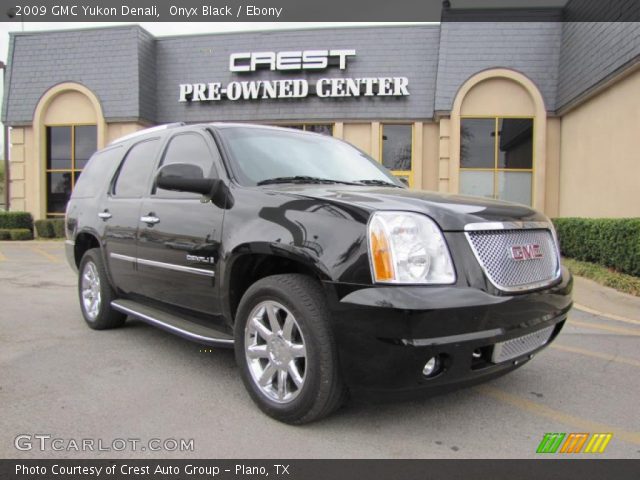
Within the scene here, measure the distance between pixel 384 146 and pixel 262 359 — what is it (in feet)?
46.0

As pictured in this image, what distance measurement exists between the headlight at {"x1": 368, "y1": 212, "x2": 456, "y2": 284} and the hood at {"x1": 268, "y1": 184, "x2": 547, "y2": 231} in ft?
0.25

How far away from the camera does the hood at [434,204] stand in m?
2.70

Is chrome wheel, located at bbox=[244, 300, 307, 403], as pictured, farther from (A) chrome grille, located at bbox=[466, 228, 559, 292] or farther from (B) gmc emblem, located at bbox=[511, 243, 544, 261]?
(B) gmc emblem, located at bbox=[511, 243, 544, 261]

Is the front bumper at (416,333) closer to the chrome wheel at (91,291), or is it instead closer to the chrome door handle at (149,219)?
the chrome door handle at (149,219)

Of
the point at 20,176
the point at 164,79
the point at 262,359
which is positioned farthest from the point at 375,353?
the point at 20,176

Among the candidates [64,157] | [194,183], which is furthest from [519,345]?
[64,157]

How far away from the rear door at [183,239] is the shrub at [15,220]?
16299mm

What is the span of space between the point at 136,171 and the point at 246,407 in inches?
103

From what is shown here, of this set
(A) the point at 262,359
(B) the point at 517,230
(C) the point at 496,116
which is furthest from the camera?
(C) the point at 496,116

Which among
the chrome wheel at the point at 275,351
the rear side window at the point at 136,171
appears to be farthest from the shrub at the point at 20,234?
the chrome wheel at the point at 275,351

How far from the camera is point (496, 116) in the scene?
15352 mm
